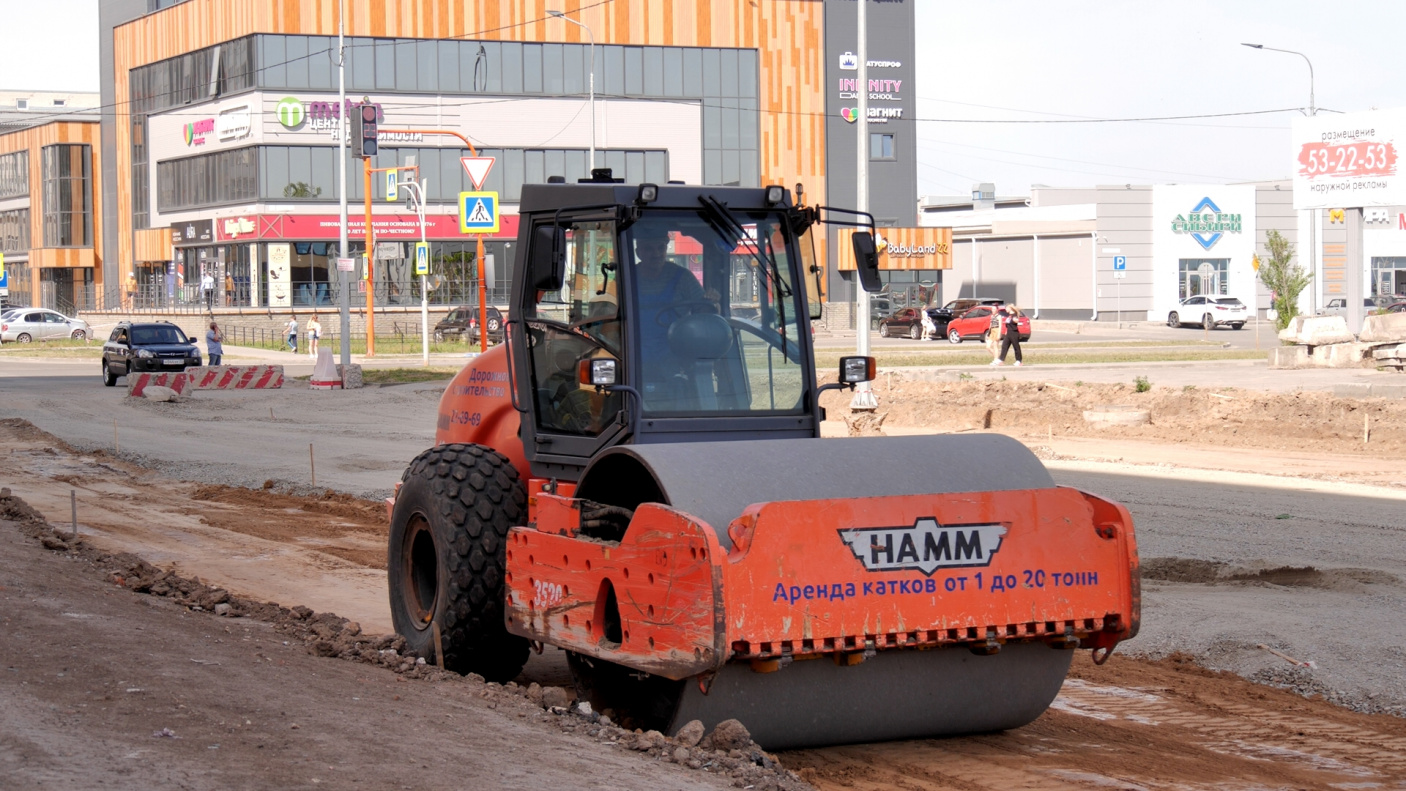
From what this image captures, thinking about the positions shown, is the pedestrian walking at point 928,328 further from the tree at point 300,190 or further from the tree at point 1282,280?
the tree at point 300,190

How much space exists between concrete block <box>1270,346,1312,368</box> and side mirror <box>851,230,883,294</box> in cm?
3062

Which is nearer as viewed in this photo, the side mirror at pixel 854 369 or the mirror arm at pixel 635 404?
the mirror arm at pixel 635 404

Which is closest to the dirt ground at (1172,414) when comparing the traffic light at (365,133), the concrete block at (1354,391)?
the concrete block at (1354,391)

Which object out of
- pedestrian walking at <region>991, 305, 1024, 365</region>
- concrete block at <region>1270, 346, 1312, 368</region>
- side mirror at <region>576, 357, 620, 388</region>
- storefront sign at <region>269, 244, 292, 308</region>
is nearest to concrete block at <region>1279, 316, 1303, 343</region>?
concrete block at <region>1270, 346, 1312, 368</region>

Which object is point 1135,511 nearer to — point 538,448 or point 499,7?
point 538,448

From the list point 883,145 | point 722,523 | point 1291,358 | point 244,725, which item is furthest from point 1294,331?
point 883,145

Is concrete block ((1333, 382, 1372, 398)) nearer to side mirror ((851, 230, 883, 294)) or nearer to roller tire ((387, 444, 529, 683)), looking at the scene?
side mirror ((851, 230, 883, 294))

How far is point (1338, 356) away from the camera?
1391 inches

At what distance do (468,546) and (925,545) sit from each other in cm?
248

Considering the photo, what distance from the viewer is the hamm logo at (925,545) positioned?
19.3ft

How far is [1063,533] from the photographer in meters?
6.17

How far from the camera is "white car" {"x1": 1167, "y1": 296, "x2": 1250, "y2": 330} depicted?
70438 millimetres

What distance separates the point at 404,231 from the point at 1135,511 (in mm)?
58969

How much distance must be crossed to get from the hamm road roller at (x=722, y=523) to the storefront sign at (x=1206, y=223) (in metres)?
83.8
